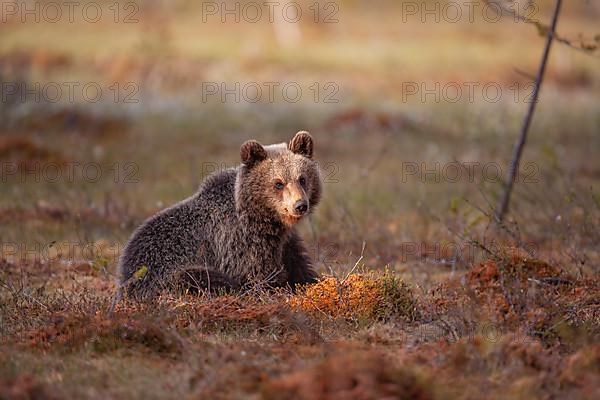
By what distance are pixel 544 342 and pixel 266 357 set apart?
2223mm

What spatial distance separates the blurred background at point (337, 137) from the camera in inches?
419

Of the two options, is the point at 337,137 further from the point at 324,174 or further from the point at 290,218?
the point at 290,218

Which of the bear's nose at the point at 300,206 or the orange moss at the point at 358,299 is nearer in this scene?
the orange moss at the point at 358,299

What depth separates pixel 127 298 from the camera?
23.3ft

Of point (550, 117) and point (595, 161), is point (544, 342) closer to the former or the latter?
point (595, 161)

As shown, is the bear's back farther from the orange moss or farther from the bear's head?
the orange moss

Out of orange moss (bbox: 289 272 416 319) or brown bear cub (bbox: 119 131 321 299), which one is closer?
orange moss (bbox: 289 272 416 319)

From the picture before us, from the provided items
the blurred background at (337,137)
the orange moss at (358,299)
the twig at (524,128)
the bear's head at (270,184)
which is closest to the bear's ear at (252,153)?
the bear's head at (270,184)

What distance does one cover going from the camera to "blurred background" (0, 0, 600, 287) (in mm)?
10633

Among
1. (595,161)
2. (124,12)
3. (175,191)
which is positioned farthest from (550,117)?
(124,12)

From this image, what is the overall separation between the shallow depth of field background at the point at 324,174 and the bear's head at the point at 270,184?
2.69 ft

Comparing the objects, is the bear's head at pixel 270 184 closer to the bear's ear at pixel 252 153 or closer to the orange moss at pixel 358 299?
the bear's ear at pixel 252 153

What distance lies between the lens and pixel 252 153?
7.73m

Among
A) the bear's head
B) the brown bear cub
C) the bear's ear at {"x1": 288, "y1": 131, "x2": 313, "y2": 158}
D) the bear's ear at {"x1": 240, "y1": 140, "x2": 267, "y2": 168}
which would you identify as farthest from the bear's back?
the bear's ear at {"x1": 288, "y1": 131, "x2": 313, "y2": 158}
